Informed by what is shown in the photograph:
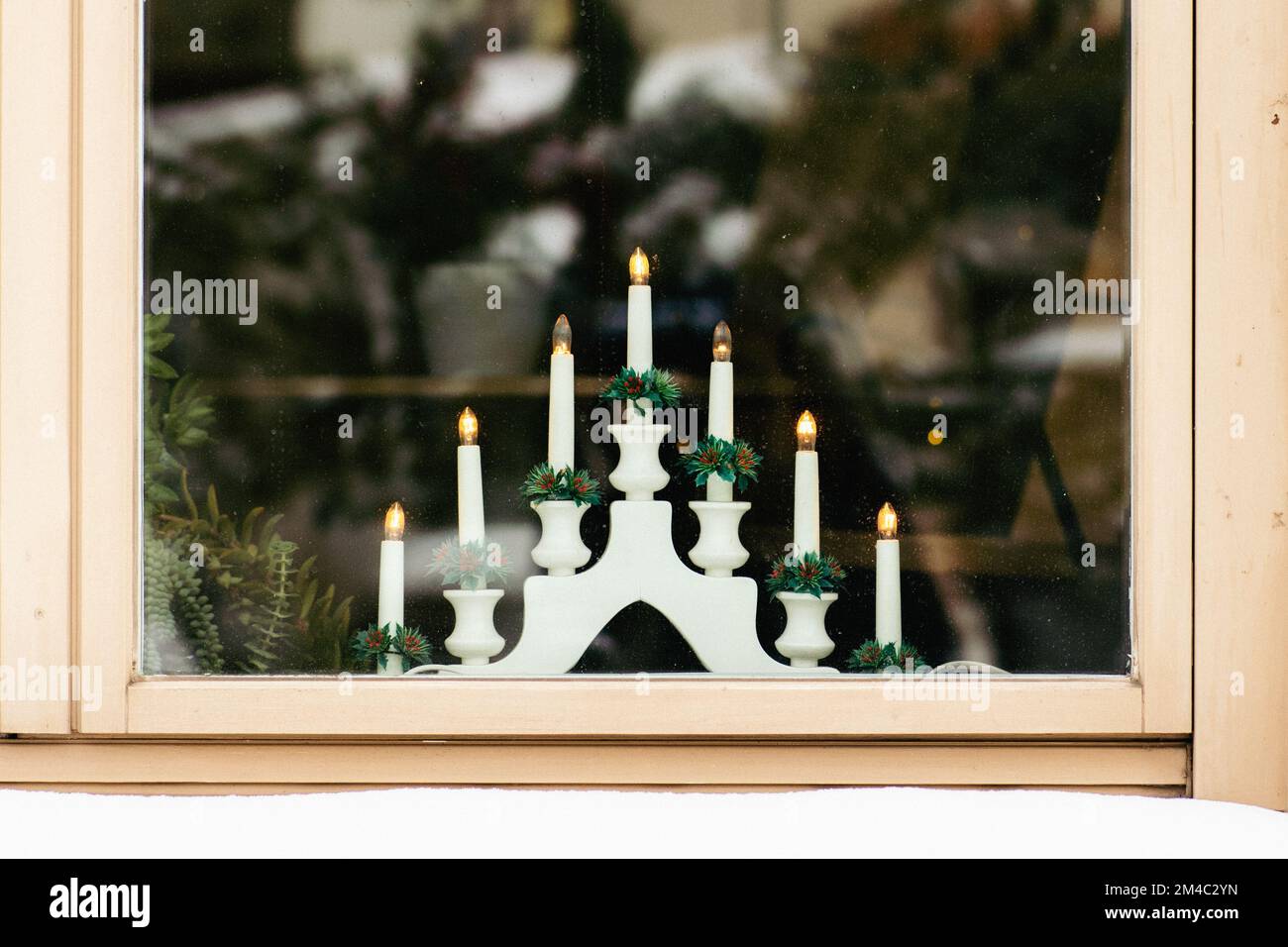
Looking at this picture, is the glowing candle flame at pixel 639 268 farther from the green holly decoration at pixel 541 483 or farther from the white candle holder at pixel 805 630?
the white candle holder at pixel 805 630

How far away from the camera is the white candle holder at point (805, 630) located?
3.41 ft

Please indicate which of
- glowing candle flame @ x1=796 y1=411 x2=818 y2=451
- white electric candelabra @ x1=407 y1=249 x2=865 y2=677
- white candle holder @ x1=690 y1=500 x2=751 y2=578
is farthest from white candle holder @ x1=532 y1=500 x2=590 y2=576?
glowing candle flame @ x1=796 y1=411 x2=818 y2=451

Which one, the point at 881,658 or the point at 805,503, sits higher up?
the point at 805,503

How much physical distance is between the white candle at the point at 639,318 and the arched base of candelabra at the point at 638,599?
0.46ft

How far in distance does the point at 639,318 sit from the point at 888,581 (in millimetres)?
347

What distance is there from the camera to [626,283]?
3.72 ft

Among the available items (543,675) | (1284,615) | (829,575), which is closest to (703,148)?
(829,575)

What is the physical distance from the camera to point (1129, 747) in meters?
0.96

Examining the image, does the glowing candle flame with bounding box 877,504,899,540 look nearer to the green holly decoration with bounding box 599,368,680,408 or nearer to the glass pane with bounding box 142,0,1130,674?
the glass pane with bounding box 142,0,1130,674

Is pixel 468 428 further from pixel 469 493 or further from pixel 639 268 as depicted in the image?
pixel 639 268

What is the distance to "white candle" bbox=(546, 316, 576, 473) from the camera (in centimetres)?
110

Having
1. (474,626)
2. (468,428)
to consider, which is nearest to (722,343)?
(468,428)

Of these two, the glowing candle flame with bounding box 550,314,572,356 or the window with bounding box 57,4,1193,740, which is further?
the glowing candle flame with bounding box 550,314,572,356
